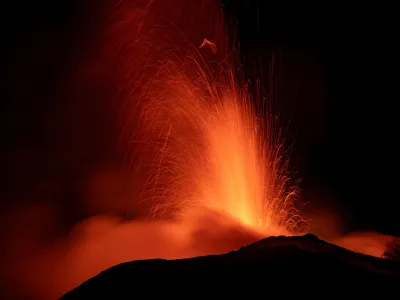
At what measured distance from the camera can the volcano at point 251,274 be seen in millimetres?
3812

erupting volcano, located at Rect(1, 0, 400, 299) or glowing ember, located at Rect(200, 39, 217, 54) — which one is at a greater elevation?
glowing ember, located at Rect(200, 39, 217, 54)

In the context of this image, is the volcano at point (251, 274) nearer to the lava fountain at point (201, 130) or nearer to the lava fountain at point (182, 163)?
the lava fountain at point (182, 163)

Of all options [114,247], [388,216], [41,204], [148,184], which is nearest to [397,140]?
[388,216]

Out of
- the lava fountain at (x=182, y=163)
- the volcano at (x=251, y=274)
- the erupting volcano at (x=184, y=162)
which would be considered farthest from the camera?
the lava fountain at (x=182, y=163)

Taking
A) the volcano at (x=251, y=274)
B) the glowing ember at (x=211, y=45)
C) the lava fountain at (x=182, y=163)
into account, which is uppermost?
the glowing ember at (x=211, y=45)

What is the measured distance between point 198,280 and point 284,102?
54.8 ft

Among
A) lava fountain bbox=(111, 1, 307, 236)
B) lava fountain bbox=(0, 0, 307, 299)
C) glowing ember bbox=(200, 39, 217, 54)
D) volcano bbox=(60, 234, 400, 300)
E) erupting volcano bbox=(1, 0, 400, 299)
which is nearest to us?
volcano bbox=(60, 234, 400, 300)

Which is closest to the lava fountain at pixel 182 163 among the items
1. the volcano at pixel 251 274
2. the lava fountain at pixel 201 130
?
the lava fountain at pixel 201 130

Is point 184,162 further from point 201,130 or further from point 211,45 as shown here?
point 211,45

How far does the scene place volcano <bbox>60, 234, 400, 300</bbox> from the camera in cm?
381

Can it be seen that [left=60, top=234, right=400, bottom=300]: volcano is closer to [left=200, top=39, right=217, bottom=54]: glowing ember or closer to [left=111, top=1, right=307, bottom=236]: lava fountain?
[left=111, top=1, right=307, bottom=236]: lava fountain

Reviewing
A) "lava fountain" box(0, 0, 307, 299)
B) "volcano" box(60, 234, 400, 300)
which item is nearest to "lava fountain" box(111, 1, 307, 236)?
"lava fountain" box(0, 0, 307, 299)

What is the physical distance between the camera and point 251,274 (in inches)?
157

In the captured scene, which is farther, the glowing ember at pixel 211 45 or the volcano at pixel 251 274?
the glowing ember at pixel 211 45
